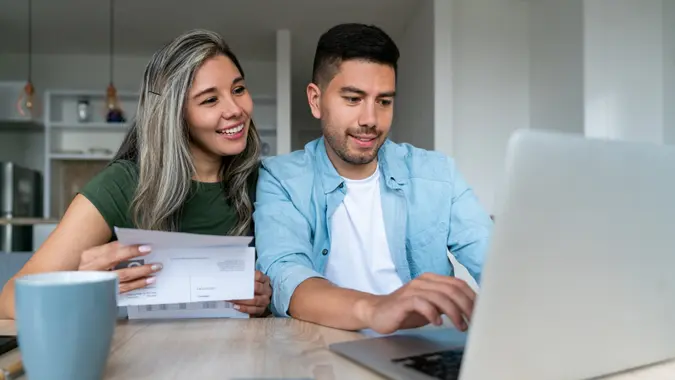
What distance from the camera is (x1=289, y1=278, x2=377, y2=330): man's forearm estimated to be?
78cm

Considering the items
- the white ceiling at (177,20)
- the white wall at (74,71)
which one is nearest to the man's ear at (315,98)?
the white ceiling at (177,20)

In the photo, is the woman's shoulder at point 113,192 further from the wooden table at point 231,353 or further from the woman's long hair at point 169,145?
the wooden table at point 231,353

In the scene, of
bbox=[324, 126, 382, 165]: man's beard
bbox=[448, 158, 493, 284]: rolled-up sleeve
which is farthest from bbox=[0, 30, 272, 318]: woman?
bbox=[448, 158, 493, 284]: rolled-up sleeve

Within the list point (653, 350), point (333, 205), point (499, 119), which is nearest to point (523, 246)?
point (653, 350)

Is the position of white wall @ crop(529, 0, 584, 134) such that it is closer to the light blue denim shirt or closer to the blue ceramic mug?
the light blue denim shirt

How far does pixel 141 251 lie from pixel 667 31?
328 cm

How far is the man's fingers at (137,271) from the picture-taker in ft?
2.67

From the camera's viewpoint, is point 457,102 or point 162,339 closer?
point 162,339

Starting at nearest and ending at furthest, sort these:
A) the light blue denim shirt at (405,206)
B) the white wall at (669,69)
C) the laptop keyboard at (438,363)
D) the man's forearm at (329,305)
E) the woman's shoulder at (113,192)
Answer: the laptop keyboard at (438,363) → the man's forearm at (329,305) → the woman's shoulder at (113,192) → the light blue denim shirt at (405,206) → the white wall at (669,69)

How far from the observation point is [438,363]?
0.57m

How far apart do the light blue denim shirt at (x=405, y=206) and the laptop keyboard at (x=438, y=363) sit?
0.61 m

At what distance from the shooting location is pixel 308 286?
0.92 metres

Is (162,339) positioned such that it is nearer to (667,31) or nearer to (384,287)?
(384,287)

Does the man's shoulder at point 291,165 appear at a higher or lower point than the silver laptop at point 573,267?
higher
